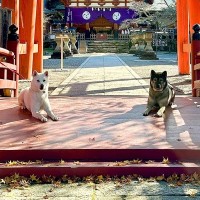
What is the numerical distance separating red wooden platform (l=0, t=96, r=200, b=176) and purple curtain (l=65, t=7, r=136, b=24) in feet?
108

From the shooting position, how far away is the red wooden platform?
11.0 feet

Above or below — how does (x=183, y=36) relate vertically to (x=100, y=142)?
above

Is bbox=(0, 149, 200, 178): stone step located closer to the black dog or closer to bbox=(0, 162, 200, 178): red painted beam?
bbox=(0, 162, 200, 178): red painted beam

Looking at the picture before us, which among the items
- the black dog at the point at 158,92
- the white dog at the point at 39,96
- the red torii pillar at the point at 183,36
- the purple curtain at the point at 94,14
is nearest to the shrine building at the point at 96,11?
the purple curtain at the point at 94,14

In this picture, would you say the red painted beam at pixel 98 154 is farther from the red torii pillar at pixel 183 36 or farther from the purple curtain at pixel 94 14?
the purple curtain at pixel 94 14

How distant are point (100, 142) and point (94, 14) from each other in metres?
35.1

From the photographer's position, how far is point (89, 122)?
15.9ft

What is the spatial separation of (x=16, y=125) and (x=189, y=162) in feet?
6.66

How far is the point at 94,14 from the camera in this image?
125 feet

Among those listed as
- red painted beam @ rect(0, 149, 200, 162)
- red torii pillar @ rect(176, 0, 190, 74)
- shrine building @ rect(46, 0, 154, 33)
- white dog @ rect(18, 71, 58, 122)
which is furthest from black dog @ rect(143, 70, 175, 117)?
shrine building @ rect(46, 0, 154, 33)

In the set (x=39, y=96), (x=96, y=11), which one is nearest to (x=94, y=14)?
(x=96, y=11)

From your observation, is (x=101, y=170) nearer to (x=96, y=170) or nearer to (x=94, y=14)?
(x=96, y=170)

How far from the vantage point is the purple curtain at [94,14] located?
3744 centimetres

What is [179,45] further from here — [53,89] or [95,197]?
[95,197]
